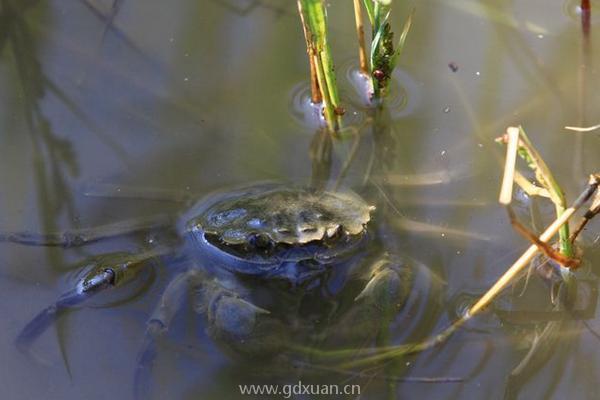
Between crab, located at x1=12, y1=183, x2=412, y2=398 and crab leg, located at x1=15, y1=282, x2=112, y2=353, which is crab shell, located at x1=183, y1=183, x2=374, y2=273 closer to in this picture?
crab, located at x1=12, y1=183, x2=412, y2=398

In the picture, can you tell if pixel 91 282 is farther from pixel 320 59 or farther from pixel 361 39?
pixel 361 39

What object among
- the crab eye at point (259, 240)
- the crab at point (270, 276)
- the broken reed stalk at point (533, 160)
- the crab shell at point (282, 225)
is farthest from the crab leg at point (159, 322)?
the broken reed stalk at point (533, 160)

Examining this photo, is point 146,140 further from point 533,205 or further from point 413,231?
point 533,205

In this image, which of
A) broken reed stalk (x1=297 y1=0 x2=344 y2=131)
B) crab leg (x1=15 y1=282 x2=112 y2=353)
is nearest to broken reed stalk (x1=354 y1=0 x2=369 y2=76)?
broken reed stalk (x1=297 y1=0 x2=344 y2=131)

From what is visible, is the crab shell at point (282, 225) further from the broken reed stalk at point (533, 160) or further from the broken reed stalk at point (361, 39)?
the broken reed stalk at point (533, 160)

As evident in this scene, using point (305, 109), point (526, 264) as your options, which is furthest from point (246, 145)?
point (526, 264)

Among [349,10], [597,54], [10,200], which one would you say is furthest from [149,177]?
[597,54]

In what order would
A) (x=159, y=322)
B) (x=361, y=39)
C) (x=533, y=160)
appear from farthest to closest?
1. (x=361, y=39)
2. (x=159, y=322)
3. (x=533, y=160)
